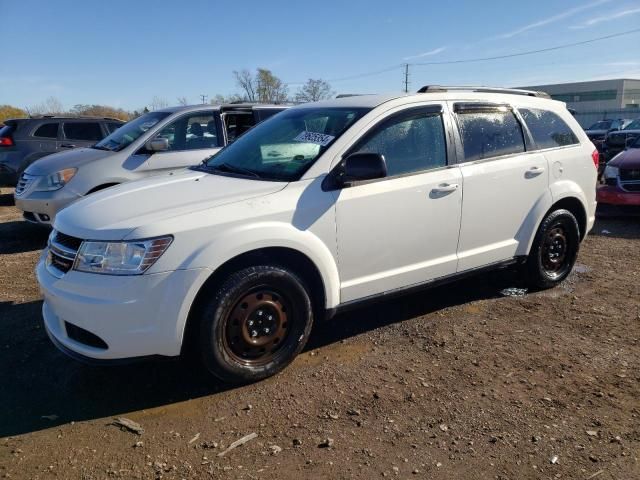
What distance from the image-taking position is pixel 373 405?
3109mm

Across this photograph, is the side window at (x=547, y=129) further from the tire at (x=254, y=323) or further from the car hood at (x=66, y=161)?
the car hood at (x=66, y=161)

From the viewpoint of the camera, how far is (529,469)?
2.53 m

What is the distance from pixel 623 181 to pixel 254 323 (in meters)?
7.66

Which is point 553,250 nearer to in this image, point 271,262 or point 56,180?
point 271,262

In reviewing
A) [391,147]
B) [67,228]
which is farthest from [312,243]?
[67,228]

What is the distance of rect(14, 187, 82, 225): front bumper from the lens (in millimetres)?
6477

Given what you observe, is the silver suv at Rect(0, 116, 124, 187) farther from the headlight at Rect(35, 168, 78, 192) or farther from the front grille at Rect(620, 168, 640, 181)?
the front grille at Rect(620, 168, 640, 181)

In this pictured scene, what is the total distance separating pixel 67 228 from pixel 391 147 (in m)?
2.30

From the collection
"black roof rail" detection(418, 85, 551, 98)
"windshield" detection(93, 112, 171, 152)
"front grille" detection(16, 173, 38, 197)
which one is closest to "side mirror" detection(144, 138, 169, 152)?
"windshield" detection(93, 112, 171, 152)

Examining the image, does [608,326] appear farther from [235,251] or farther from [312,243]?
[235,251]

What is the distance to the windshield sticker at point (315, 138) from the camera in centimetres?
366

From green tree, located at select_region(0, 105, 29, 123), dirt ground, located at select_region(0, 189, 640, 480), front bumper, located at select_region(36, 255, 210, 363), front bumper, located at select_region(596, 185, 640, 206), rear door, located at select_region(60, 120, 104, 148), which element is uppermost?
green tree, located at select_region(0, 105, 29, 123)

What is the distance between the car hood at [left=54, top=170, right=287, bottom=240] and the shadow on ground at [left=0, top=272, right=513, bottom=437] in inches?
40.7

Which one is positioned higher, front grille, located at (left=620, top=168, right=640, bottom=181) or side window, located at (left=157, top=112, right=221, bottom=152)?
side window, located at (left=157, top=112, right=221, bottom=152)
